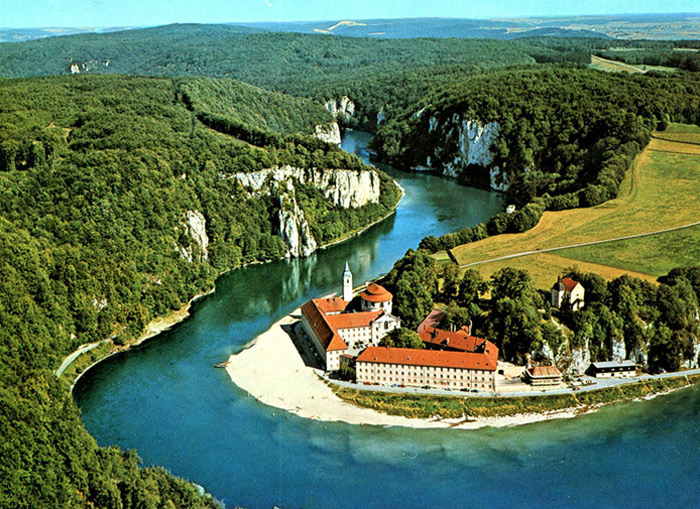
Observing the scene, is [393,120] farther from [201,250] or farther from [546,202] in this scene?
[201,250]

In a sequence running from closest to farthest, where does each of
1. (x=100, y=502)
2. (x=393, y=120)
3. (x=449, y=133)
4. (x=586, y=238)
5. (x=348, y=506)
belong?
(x=100, y=502)
(x=348, y=506)
(x=586, y=238)
(x=449, y=133)
(x=393, y=120)

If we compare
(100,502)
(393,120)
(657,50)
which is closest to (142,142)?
(100,502)

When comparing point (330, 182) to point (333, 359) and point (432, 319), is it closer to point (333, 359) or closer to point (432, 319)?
point (432, 319)

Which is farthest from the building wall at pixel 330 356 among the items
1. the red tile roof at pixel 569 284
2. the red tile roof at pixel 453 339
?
the red tile roof at pixel 569 284

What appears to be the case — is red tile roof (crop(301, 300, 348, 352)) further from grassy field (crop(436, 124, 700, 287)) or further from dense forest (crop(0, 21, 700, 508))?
grassy field (crop(436, 124, 700, 287))

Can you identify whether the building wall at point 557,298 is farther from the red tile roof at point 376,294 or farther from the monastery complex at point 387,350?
the red tile roof at point 376,294

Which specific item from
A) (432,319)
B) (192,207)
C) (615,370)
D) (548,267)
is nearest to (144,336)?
(192,207)
